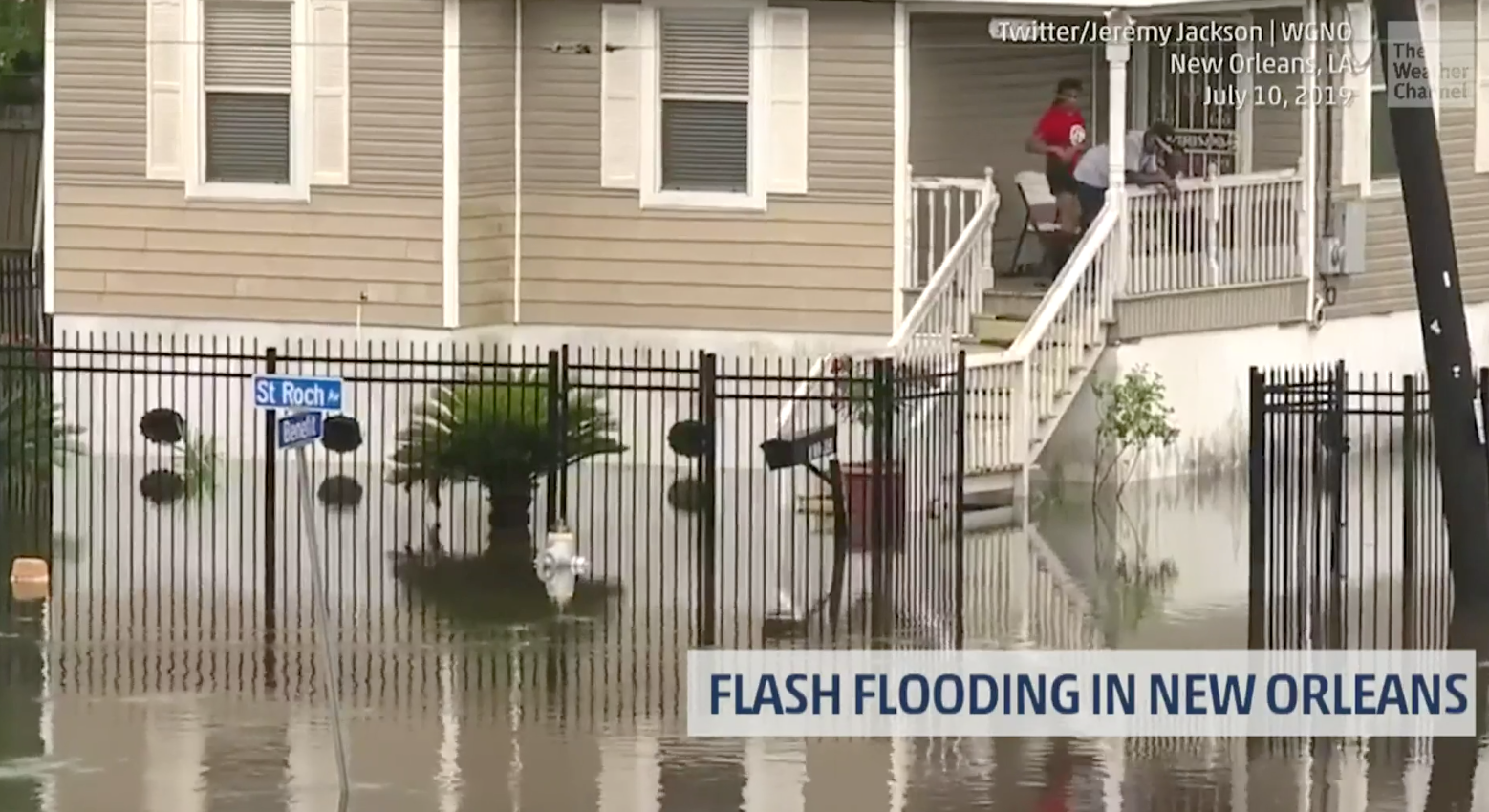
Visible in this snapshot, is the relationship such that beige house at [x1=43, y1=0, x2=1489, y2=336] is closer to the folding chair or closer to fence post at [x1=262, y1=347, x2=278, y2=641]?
the folding chair

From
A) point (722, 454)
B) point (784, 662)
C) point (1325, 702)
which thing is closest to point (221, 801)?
point (784, 662)

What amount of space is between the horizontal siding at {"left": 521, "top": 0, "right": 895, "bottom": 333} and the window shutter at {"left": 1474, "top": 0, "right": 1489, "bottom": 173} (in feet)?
19.4

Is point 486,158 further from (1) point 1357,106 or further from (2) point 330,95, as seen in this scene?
(1) point 1357,106

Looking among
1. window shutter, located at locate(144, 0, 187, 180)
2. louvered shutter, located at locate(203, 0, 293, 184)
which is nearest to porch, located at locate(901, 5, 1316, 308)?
louvered shutter, located at locate(203, 0, 293, 184)

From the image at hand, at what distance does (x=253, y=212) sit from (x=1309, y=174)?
8.09 m

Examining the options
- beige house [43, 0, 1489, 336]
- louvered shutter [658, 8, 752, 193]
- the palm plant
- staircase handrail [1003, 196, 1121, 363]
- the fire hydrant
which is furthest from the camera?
louvered shutter [658, 8, 752, 193]

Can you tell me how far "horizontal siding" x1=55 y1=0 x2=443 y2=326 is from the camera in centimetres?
2495

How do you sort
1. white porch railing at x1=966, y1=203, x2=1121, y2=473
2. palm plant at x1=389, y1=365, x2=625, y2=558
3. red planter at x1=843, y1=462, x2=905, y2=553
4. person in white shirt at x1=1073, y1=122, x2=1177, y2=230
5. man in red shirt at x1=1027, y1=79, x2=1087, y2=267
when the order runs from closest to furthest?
red planter at x1=843, y1=462, x2=905, y2=553 < palm plant at x1=389, y1=365, x2=625, y2=558 < white porch railing at x1=966, y1=203, x2=1121, y2=473 < person in white shirt at x1=1073, y1=122, x2=1177, y2=230 < man in red shirt at x1=1027, y1=79, x2=1087, y2=267

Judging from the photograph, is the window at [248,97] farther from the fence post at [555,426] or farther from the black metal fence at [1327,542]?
the black metal fence at [1327,542]

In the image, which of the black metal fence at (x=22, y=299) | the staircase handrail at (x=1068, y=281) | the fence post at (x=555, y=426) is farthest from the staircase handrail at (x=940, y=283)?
the black metal fence at (x=22, y=299)

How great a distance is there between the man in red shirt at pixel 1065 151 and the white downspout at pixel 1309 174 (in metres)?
1.73

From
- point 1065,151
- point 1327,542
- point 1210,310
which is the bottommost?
point 1327,542

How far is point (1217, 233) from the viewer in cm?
2541

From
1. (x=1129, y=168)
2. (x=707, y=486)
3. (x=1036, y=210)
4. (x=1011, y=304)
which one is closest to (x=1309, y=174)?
(x=1129, y=168)
